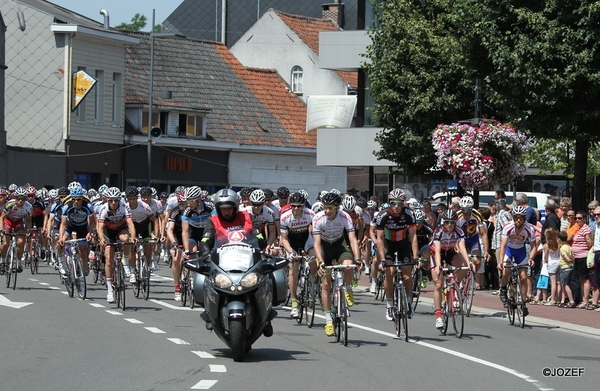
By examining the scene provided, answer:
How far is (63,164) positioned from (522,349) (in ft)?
124

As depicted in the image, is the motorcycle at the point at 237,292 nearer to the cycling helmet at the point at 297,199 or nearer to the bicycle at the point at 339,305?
the bicycle at the point at 339,305

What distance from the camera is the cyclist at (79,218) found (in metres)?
20.5

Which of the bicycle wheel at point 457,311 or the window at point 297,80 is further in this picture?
the window at point 297,80

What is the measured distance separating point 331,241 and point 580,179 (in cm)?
1123

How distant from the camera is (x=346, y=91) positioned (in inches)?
2458

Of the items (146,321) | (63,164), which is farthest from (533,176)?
(146,321)

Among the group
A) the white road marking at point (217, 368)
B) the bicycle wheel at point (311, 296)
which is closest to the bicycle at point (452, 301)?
the bicycle wheel at point (311, 296)

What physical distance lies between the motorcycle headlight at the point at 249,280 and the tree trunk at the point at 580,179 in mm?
13591

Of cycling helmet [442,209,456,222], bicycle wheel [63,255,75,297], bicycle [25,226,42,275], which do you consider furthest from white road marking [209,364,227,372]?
bicycle [25,226,42,275]

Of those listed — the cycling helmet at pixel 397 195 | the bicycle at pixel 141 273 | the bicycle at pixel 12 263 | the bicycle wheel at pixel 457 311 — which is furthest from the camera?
the bicycle at pixel 12 263

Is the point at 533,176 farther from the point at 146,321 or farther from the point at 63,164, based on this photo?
the point at 146,321

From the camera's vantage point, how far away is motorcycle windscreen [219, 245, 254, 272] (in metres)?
12.8

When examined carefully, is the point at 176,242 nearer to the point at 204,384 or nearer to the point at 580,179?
the point at 204,384

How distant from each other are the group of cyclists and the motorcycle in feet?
2.75
